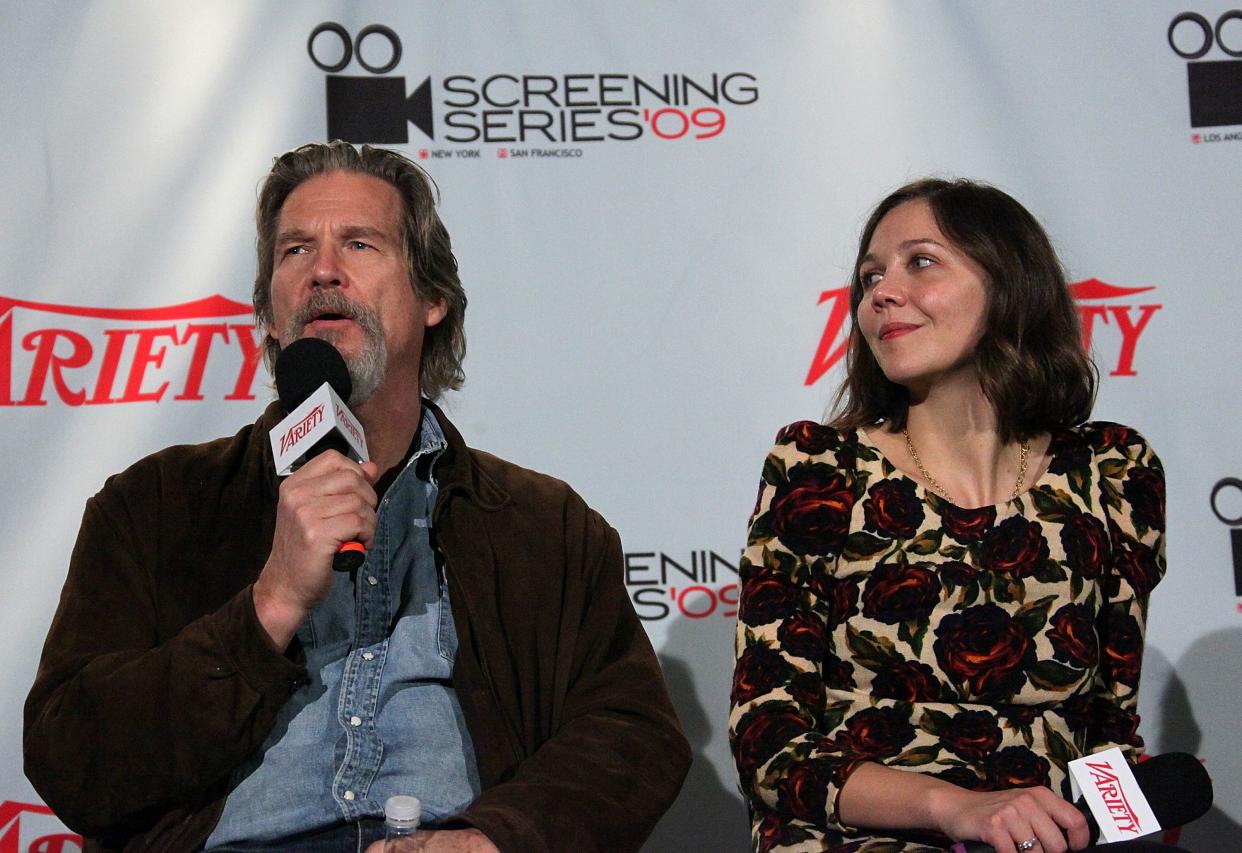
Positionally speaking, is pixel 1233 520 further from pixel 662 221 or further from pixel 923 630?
pixel 662 221

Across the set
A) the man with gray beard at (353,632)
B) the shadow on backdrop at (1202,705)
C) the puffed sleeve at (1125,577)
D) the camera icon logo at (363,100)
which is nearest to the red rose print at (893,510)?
the puffed sleeve at (1125,577)

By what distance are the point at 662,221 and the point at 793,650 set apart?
1240 millimetres

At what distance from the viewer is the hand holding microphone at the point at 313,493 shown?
172 centimetres

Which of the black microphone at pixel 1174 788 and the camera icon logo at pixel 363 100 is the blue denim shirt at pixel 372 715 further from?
the camera icon logo at pixel 363 100

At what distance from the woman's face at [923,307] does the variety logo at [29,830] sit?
1935mm

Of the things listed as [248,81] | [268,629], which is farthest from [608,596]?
[248,81]

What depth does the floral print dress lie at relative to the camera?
2197mm

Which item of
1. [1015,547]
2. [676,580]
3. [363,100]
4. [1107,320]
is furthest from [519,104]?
[1015,547]

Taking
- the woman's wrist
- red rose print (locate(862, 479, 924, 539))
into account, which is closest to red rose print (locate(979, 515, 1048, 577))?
red rose print (locate(862, 479, 924, 539))

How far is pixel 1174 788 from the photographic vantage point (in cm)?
175

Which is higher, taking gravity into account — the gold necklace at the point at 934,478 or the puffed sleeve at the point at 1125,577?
the gold necklace at the point at 934,478

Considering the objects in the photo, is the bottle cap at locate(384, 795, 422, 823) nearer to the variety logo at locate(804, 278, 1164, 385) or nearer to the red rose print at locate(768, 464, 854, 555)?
the red rose print at locate(768, 464, 854, 555)

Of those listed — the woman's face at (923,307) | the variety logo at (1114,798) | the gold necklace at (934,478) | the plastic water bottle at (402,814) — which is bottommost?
the variety logo at (1114,798)

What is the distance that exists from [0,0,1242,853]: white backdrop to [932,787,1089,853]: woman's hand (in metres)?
1.23
